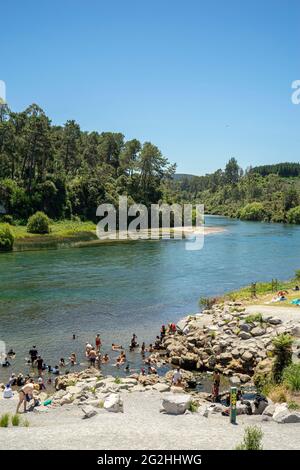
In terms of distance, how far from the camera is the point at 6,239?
278ft

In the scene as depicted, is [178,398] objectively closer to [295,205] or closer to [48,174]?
[48,174]

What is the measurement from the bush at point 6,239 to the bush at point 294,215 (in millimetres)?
113560

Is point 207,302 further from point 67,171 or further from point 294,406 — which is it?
point 67,171

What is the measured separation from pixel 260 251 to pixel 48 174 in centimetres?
5811

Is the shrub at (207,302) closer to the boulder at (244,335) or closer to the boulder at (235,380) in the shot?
the boulder at (244,335)

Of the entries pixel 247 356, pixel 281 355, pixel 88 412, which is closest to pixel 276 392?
pixel 281 355

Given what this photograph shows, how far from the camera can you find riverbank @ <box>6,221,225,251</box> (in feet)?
304

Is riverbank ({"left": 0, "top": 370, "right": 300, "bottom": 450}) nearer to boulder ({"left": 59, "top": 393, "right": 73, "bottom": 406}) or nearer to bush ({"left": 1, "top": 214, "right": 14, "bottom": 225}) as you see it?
boulder ({"left": 59, "top": 393, "right": 73, "bottom": 406})

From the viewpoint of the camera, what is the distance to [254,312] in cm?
3966

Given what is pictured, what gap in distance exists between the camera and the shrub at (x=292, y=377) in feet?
83.3

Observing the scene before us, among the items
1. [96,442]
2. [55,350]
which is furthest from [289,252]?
[96,442]

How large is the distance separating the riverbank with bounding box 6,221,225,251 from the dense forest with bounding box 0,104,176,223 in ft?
20.2

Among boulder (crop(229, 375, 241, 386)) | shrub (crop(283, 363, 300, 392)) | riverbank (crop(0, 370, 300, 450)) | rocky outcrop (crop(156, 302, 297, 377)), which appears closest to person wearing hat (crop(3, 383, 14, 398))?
riverbank (crop(0, 370, 300, 450))

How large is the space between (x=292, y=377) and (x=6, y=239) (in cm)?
6783
